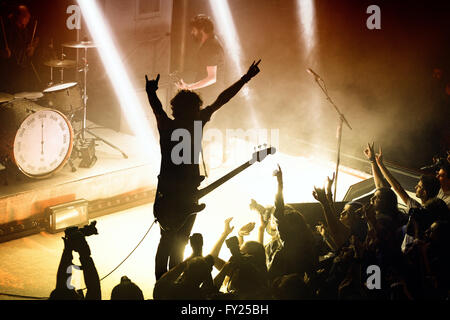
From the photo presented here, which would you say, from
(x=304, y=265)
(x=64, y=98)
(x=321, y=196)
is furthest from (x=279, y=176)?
(x=64, y=98)

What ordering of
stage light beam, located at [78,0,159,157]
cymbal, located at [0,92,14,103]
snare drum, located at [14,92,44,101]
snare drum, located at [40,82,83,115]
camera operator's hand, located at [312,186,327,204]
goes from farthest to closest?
1. stage light beam, located at [78,0,159,157]
2. snare drum, located at [40,82,83,115]
3. snare drum, located at [14,92,44,101]
4. cymbal, located at [0,92,14,103]
5. camera operator's hand, located at [312,186,327,204]

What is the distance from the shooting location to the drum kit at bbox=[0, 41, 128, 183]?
546 cm

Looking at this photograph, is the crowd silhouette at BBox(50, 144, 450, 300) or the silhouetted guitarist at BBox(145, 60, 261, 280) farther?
the silhouetted guitarist at BBox(145, 60, 261, 280)

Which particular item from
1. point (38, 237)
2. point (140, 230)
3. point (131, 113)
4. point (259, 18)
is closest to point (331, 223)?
point (140, 230)

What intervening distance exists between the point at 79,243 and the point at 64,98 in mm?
3584

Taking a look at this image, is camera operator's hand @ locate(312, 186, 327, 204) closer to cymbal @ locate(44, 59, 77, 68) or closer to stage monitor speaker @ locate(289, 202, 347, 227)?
stage monitor speaker @ locate(289, 202, 347, 227)

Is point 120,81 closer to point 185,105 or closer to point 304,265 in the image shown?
point 185,105

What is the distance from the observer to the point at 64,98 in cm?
622

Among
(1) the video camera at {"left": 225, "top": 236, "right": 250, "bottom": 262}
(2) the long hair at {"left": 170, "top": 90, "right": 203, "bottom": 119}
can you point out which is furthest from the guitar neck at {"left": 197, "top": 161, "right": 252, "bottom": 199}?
(1) the video camera at {"left": 225, "top": 236, "right": 250, "bottom": 262}

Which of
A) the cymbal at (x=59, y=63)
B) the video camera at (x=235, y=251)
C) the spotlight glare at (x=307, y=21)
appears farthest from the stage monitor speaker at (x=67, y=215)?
the spotlight glare at (x=307, y=21)

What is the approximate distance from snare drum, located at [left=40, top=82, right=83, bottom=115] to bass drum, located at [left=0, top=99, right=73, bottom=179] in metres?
0.30

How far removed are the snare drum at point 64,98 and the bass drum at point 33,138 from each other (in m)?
0.30

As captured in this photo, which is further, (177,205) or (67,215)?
(67,215)
